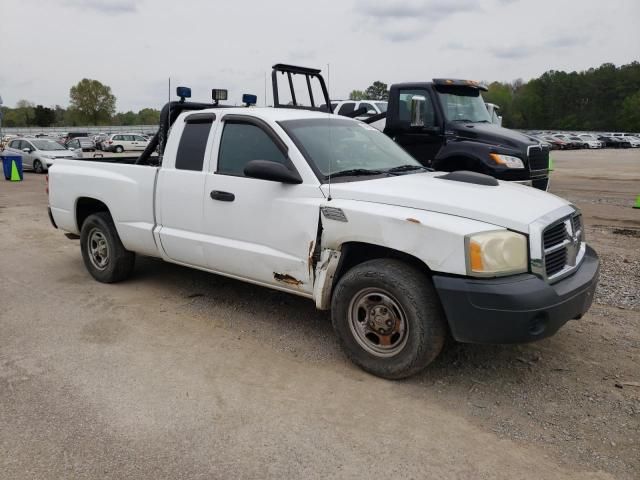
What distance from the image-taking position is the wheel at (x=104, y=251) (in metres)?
5.99

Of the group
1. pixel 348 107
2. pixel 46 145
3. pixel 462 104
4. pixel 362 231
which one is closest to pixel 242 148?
pixel 362 231

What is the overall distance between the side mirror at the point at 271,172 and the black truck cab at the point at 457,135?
19.0ft

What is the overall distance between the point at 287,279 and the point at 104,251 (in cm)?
274

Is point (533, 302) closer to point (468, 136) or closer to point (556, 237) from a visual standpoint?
point (556, 237)

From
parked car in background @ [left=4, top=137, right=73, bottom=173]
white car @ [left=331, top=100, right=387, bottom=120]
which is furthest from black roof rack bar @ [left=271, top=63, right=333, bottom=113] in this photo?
parked car in background @ [left=4, top=137, right=73, bottom=173]

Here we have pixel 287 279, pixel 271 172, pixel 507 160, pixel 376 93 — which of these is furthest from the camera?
pixel 376 93

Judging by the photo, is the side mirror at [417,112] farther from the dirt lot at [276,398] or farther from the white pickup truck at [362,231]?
the dirt lot at [276,398]

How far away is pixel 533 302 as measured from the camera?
3398 mm

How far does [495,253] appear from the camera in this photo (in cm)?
344

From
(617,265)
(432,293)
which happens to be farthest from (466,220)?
(617,265)

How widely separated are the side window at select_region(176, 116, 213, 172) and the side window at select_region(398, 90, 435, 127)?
5640 mm

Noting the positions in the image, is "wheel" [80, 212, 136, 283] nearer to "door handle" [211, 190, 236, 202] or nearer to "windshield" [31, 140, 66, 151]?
"door handle" [211, 190, 236, 202]

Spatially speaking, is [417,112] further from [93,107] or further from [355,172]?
[93,107]

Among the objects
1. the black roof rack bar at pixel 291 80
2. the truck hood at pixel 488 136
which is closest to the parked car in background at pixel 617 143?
the truck hood at pixel 488 136
